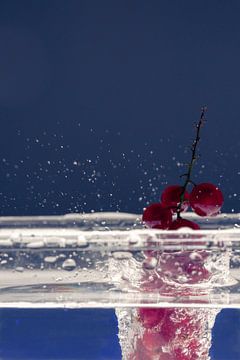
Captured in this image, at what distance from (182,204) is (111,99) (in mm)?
1076

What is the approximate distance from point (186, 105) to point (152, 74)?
0.10 metres

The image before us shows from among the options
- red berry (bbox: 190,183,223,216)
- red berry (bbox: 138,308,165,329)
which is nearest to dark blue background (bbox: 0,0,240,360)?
→ red berry (bbox: 190,183,223,216)

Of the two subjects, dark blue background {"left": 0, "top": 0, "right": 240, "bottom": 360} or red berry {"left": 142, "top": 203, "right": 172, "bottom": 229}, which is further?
dark blue background {"left": 0, "top": 0, "right": 240, "bottom": 360}

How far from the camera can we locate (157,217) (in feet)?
1.92

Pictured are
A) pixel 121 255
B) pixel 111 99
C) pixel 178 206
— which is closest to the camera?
pixel 121 255

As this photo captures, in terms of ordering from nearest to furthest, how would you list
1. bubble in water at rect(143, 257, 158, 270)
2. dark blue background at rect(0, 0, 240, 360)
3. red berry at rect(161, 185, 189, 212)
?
1. bubble in water at rect(143, 257, 158, 270)
2. red berry at rect(161, 185, 189, 212)
3. dark blue background at rect(0, 0, 240, 360)

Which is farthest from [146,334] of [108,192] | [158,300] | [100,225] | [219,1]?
[219,1]

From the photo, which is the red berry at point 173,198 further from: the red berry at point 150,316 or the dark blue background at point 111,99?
the dark blue background at point 111,99

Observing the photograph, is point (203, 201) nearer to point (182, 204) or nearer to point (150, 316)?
point (182, 204)

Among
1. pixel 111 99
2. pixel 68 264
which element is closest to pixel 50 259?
pixel 68 264

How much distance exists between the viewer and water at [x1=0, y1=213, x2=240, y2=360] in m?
0.49

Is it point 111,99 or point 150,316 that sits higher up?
point 111,99

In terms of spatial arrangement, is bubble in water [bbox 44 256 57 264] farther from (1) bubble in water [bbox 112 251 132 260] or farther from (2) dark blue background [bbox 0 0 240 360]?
(2) dark blue background [bbox 0 0 240 360]

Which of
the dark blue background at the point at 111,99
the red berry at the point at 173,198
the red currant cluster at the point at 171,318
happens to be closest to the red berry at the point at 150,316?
the red currant cluster at the point at 171,318
